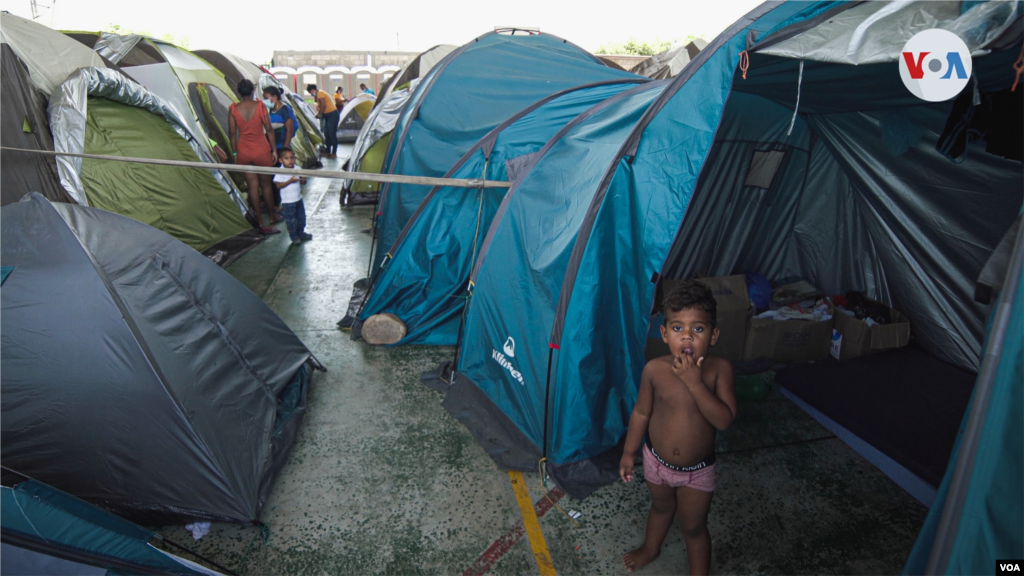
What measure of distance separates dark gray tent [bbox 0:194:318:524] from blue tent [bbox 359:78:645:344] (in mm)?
1917

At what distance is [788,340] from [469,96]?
386 centimetres

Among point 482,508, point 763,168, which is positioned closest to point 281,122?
A: point 763,168

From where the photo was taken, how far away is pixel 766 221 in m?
4.95

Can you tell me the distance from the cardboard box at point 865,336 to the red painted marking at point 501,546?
2799 mm

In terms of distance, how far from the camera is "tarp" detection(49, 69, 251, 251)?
5.50 metres

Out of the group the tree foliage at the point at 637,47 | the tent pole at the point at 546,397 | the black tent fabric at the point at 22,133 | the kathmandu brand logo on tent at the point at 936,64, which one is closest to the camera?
the kathmandu brand logo on tent at the point at 936,64

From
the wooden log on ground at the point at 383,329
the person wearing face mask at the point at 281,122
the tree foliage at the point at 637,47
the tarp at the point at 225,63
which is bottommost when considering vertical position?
the wooden log on ground at the point at 383,329

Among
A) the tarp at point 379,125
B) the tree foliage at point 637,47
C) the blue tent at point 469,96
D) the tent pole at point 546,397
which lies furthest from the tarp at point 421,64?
the tree foliage at point 637,47

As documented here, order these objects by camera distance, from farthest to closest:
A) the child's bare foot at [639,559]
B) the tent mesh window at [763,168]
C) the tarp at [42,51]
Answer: the tarp at [42,51] → the tent mesh window at [763,168] → the child's bare foot at [639,559]

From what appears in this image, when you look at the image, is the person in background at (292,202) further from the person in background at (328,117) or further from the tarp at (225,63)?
the person in background at (328,117)

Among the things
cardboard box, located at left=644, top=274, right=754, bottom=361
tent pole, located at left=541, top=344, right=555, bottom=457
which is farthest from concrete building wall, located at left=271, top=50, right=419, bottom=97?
tent pole, located at left=541, top=344, right=555, bottom=457

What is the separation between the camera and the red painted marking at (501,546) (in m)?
2.56

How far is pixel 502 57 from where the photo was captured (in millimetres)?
5926

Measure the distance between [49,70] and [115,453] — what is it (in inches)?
200
